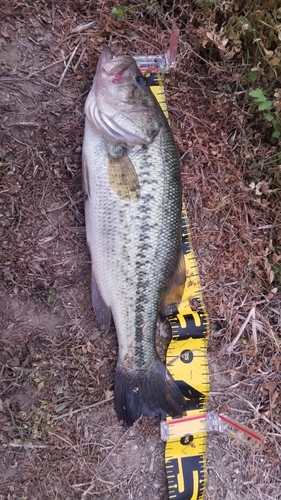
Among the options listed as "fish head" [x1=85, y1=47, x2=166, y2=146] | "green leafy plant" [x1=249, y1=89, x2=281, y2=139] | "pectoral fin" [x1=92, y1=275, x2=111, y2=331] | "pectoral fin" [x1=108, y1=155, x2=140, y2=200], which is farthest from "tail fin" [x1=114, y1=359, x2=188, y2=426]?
"green leafy plant" [x1=249, y1=89, x2=281, y2=139]

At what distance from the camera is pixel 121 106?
2463 mm

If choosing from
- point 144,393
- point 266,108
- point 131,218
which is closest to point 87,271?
point 131,218

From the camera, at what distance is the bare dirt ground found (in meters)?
2.72

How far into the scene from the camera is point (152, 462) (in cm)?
289

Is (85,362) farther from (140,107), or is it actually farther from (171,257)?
(140,107)

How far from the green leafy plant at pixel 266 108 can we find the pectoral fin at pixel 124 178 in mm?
1129

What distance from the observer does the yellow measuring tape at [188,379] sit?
2865mm

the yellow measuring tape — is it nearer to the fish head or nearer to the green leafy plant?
the fish head

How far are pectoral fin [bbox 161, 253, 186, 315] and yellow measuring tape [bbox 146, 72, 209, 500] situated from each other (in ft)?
0.58

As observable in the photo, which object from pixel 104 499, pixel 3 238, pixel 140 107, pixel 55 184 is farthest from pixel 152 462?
pixel 140 107

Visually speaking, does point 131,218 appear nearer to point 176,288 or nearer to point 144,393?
point 176,288

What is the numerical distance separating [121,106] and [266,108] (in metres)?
1.12

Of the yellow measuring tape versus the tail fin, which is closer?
the tail fin

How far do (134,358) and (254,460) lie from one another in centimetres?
122
